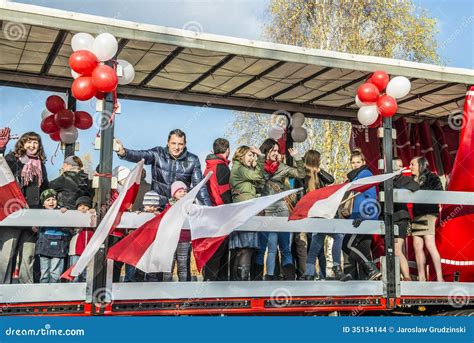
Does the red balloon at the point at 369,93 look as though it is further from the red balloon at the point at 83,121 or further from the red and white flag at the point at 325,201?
the red balloon at the point at 83,121

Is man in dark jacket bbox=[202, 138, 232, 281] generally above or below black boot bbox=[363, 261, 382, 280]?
above

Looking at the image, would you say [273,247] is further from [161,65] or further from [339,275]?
[161,65]

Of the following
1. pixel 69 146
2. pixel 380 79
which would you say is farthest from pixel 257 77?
pixel 69 146

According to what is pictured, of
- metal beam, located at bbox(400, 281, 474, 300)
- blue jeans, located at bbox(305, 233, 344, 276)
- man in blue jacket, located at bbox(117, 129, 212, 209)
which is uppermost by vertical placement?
man in blue jacket, located at bbox(117, 129, 212, 209)

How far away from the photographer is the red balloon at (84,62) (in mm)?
5059

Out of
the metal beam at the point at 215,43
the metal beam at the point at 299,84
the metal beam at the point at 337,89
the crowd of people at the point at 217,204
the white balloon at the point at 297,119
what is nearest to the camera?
the metal beam at the point at 215,43

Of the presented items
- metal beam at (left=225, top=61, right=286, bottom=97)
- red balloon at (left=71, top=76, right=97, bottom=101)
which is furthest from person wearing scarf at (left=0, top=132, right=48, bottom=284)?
metal beam at (left=225, top=61, right=286, bottom=97)

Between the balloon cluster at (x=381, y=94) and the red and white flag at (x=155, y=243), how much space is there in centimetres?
230

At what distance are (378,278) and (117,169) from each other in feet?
9.00

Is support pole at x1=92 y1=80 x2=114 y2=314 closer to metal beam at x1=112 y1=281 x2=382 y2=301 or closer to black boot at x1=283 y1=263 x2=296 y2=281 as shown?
metal beam at x1=112 y1=281 x2=382 y2=301

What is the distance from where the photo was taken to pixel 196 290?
5.20 meters

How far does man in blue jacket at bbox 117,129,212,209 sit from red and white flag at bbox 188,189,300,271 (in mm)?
983

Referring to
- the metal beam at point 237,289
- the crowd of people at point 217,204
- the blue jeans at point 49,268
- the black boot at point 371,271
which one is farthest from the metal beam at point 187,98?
the metal beam at point 237,289

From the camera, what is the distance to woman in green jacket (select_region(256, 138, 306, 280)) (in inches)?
241
